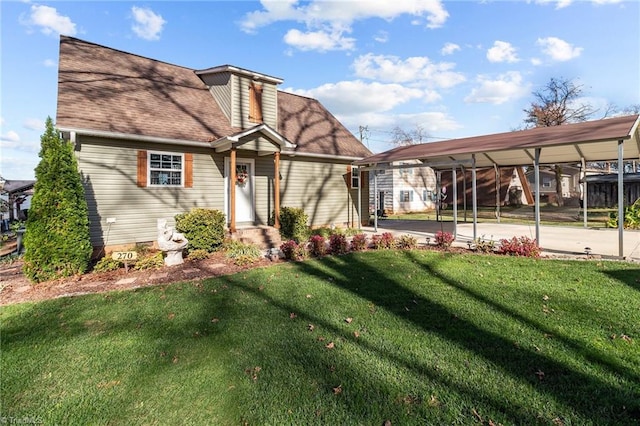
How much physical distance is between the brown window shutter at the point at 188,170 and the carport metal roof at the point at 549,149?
6267 mm

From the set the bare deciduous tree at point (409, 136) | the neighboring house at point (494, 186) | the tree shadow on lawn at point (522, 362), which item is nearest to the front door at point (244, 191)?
the tree shadow on lawn at point (522, 362)

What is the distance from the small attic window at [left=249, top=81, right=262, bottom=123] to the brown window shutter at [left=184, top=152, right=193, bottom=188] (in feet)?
9.49

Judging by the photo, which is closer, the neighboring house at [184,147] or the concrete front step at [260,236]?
the neighboring house at [184,147]

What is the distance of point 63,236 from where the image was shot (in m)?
6.36

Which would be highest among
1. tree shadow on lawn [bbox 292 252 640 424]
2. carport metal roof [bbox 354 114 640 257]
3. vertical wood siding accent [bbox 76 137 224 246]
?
carport metal roof [bbox 354 114 640 257]

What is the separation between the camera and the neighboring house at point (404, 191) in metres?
25.8

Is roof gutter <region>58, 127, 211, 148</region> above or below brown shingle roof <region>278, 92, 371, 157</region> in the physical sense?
below

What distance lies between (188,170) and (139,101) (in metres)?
2.42

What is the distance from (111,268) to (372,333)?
5.74 metres

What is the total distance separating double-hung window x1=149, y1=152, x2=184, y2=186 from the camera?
905 centimetres

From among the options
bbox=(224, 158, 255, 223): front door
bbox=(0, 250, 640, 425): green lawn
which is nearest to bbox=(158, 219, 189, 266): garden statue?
bbox=(0, 250, 640, 425): green lawn

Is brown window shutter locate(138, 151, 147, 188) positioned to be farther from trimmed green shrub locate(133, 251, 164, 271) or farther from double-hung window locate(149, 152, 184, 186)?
trimmed green shrub locate(133, 251, 164, 271)

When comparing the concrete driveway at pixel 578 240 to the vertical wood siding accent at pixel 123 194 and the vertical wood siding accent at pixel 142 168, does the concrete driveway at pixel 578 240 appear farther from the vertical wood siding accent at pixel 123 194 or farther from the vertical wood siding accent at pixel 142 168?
the vertical wood siding accent at pixel 142 168

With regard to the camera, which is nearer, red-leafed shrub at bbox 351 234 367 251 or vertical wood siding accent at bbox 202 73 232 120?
red-leafed shrub at bbox 351 234 367 251
